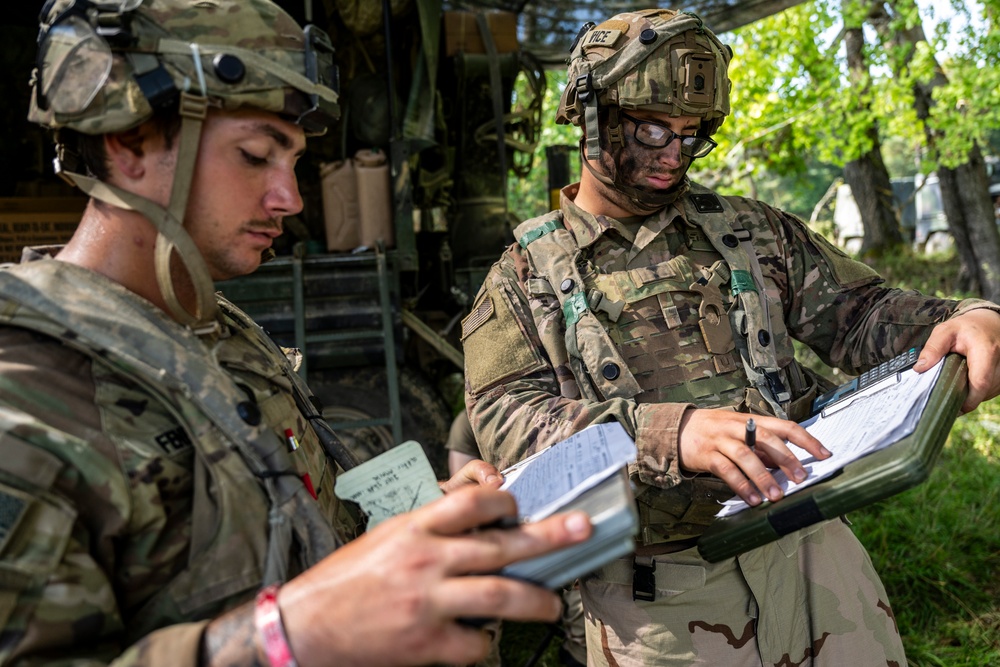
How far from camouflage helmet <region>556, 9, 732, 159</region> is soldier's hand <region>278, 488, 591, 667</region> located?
5.17ft

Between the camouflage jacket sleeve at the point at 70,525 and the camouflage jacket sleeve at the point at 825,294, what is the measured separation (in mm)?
1788

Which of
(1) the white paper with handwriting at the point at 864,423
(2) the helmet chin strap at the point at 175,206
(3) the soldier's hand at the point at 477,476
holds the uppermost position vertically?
(2) the helmet chin strap at the point at 175,206

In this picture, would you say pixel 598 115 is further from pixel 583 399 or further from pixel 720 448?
pixel 720 448

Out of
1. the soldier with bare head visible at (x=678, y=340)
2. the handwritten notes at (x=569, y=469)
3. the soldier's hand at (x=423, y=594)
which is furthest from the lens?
the soldier with bare head visible at (x=678, y=340)

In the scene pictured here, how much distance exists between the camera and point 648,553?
2.09 meters

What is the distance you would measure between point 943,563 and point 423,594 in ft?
13.4

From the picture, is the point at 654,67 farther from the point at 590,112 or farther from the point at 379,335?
the point at 379,335

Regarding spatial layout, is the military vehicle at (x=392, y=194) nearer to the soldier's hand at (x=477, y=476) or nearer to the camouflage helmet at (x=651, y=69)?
the camouflage helmet at (x=651, y=69)

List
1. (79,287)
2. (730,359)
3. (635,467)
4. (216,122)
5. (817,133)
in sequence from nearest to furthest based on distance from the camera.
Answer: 1. (79,287)
2. (216,122)
3. (635,467)
4. (730,359)
5. (817,133)

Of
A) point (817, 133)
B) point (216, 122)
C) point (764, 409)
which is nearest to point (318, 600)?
point (216, 122)

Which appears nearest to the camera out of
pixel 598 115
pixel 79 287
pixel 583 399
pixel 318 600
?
pixel 318 600

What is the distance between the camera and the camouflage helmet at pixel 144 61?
129 centimetres

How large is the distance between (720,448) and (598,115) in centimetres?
114

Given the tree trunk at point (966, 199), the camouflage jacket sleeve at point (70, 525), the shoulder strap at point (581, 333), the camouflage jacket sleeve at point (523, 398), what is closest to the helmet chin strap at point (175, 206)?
the camouflage jacket sleeve at point (70, 525)
